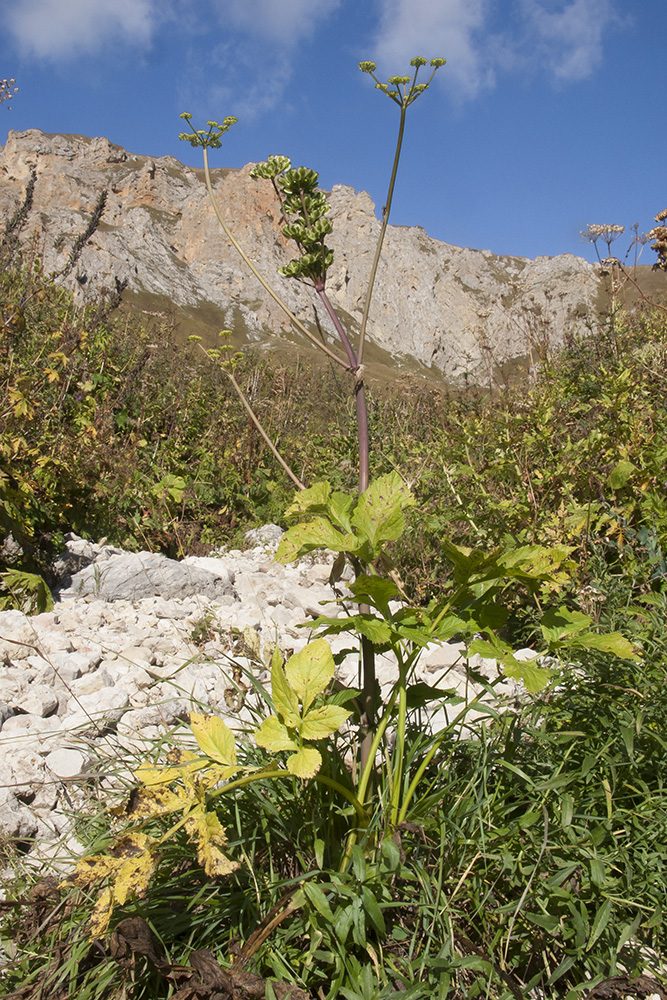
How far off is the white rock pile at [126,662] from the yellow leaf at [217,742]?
33 cm

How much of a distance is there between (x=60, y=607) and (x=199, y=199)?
381 ft

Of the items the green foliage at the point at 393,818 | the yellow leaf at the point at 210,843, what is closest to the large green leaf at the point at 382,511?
the green foliage at the point at 393,818

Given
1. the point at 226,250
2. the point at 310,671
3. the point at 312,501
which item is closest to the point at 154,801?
the point at 310,671

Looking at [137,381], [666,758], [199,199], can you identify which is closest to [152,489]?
[137,381]

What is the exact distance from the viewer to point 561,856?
1.37 metres

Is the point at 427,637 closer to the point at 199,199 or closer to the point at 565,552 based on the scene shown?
the point at 565,552

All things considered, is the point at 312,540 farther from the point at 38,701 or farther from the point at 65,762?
the point at 38,701

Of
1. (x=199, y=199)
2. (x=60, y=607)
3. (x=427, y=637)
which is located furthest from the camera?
(x=199, y=199)

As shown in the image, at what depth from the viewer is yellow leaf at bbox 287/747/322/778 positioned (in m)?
1.06

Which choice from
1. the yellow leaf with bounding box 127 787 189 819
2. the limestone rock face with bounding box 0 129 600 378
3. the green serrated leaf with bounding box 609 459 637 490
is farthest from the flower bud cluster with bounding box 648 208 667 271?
the limestone rock face with bounding box 0 129 600 378

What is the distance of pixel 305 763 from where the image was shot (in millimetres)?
1077

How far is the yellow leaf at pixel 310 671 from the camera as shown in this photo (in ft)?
3.87

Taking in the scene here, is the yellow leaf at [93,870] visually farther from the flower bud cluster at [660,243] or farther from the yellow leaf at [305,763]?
the flower bud cluster at [660,243]

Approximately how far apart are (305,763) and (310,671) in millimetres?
186
